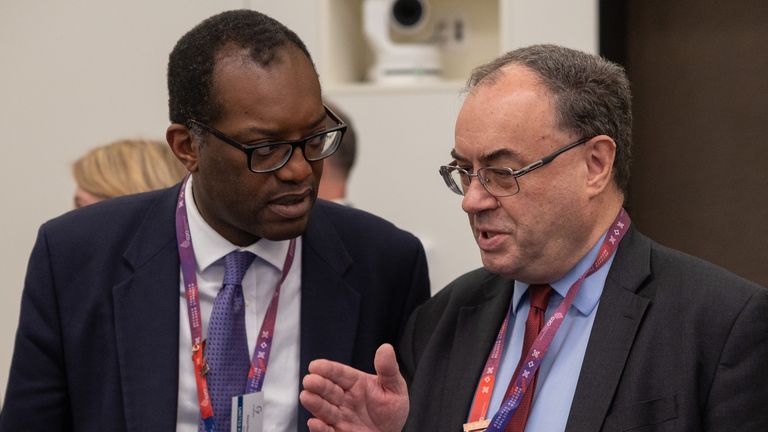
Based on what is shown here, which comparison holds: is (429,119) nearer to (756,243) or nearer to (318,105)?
(756,243)

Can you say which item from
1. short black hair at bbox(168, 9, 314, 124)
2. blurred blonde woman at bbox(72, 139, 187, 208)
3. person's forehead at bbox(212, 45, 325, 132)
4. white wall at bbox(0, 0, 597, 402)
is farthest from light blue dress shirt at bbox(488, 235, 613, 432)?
white wall at bbox(0, 0, 597, 402)

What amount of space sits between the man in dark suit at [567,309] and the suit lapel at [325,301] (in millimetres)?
187

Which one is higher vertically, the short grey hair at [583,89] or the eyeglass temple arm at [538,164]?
the short grey hair at [583,89]

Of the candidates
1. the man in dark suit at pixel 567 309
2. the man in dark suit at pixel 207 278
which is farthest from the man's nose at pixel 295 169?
the man in dark suit at pixel 567 309

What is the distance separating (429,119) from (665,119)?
37.5 inches

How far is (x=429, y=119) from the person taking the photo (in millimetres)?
4211

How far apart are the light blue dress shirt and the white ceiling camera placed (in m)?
2.42

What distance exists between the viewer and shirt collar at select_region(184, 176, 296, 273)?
2055 millimetres

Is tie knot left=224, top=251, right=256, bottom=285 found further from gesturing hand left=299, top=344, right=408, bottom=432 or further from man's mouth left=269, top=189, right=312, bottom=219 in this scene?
gesturing hand left=299, top=344, right=408, bottom=432

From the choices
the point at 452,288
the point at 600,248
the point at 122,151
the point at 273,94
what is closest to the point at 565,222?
the point at 600,248

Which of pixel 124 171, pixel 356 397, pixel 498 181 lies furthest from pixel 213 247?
pixel 124 171

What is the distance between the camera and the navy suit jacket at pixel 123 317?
77.5 inches

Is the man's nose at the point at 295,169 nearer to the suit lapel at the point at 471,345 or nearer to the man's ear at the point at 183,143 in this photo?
the man's ear at the point at 183,143

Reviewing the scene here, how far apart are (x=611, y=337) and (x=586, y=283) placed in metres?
0.13
